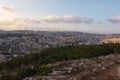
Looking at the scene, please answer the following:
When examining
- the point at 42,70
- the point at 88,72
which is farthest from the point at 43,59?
the point at 88,72

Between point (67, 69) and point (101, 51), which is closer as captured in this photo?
point (67, 69)

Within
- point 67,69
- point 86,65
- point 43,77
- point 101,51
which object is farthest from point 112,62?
point 101,51

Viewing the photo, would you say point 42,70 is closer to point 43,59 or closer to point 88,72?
point 88,72

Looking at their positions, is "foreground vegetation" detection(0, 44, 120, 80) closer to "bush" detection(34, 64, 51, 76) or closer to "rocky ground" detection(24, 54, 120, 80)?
"bush" detection(34, 64, 51, 76)

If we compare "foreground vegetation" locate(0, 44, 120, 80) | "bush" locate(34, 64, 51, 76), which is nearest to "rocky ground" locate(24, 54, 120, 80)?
"bush" locate(34, 64, 51, 76)

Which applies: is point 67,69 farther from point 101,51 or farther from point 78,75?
point 101,51

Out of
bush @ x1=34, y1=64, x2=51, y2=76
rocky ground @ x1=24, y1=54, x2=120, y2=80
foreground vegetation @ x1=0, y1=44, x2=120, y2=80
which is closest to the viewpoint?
rocky ground @ x1=24, y1=54, x2=120, y2=80

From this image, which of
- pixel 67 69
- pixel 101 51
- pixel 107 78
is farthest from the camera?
pixel 101 51

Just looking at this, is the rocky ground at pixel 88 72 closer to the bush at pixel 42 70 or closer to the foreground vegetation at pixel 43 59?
the bush at pixel 42 70

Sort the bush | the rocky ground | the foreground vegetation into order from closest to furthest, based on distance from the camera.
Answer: the rocky ground → the bush → the foreground vegetation

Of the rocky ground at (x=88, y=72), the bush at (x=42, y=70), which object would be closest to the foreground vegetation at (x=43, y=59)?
the bush at (x=42, y=70)

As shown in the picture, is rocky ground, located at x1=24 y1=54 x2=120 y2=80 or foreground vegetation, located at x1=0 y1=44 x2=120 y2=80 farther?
foreground vegetation, located at x1=0 y1=44 x2=120 y2=80
